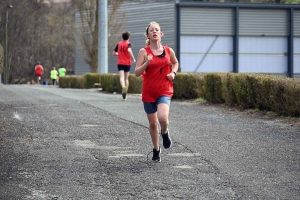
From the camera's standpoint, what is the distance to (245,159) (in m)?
8.43

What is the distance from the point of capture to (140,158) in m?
8.48

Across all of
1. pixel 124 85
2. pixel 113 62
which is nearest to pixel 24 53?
pixel 113 62

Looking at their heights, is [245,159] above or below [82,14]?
below

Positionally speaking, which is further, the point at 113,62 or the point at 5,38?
the point at 5,38

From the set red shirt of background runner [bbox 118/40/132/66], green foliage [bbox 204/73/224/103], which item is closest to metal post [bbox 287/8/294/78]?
red shirt of background runner [bbox 118/40/132/66]

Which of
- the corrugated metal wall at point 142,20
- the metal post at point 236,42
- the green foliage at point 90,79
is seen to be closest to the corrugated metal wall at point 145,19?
the corrugated metal wall at point 142,20

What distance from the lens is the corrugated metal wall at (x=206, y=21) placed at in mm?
48969


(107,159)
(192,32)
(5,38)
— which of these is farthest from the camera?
(5,38)

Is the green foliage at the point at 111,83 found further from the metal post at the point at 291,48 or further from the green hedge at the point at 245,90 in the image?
the metal post at the point at 291,48

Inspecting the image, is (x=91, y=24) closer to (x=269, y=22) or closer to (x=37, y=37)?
(x=269, y=22)

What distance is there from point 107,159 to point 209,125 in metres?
4.21

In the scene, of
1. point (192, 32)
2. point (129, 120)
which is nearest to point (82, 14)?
point (192, 32)

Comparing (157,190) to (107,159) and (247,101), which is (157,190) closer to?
(107,159)

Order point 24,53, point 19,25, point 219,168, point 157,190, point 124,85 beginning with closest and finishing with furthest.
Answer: point 157,190, point 219,168, point 124,85, point 19,25, point 24,53
